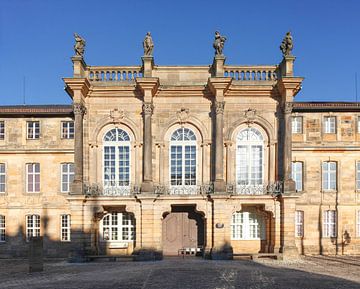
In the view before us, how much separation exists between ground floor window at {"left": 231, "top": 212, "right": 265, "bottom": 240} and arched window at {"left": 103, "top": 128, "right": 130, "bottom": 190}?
7266mm

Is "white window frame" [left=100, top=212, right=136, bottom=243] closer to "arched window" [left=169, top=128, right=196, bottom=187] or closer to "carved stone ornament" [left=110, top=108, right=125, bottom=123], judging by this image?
"arched window" [left=169, top=128, right=196, bottom=187]

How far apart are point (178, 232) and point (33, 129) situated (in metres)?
11.9

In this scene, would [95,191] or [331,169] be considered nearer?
[95,191]

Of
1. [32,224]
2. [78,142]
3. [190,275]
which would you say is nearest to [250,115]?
[78,142]

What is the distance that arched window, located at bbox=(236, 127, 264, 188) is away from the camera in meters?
26.8

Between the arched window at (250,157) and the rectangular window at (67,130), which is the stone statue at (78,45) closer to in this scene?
the rectangular window at (67,130)

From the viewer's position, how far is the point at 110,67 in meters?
27.2

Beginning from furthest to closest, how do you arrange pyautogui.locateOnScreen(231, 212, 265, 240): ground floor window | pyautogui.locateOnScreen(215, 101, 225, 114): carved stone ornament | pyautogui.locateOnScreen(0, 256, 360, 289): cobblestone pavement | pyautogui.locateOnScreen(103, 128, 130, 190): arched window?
pyautogui.locateOnScreen(231, 212, 265, 240): ground floor window, pyautogui.locateOnScreen(103, 128, 130, 190): arched window, pyautogui.locateOnScreen(215, 101, 225, 114): carved stone ornament, pyautogui.locateOnScreen(0, 256, 360, 289): cobblestone pavement

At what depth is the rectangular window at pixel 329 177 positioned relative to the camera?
29.5 metres

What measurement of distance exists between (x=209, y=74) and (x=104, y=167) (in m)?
8.72

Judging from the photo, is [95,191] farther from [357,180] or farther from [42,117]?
[357,180]

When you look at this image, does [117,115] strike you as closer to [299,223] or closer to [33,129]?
[33,129]

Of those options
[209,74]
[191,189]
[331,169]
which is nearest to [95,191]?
[191,189]

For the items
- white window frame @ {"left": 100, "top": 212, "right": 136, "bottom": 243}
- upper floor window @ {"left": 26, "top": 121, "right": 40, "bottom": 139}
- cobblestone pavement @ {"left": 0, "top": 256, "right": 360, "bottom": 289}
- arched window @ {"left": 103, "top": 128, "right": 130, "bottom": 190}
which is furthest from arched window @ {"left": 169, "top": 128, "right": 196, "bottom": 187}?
upper floor window @ {"left": 26, "top": 121, "right": 40, "bottom": 139}
